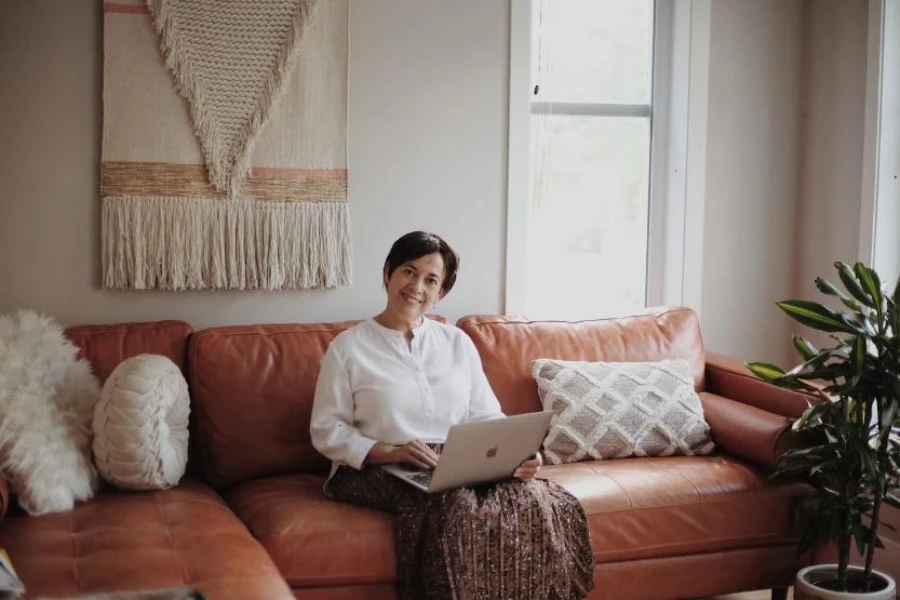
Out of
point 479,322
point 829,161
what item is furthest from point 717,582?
point 829,161

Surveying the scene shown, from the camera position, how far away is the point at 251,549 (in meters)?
2.26

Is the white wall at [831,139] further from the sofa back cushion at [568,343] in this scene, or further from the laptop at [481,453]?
the laptop at [481,453]

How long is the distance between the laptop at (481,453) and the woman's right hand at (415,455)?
2 centimetres

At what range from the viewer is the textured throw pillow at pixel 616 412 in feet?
10.2

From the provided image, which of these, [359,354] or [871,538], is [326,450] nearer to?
[359,354]

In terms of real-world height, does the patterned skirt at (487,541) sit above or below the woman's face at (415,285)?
below

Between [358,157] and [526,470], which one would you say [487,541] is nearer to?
Answer: [526,470]

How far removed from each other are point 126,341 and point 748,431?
1864 millimetres

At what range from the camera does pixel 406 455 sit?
2.65 metres

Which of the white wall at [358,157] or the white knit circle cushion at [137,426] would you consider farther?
the white wall at [358,157]

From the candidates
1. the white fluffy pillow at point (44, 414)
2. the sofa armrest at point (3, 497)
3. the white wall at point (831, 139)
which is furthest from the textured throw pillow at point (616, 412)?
the sofa armrest at point (3, 497)

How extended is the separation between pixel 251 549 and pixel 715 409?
1636 mm

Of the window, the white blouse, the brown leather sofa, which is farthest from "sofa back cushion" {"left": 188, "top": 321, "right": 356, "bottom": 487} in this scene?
the window

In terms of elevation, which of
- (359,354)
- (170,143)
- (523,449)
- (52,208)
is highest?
(170,143)
